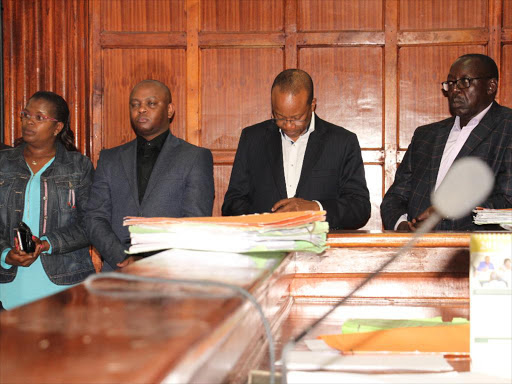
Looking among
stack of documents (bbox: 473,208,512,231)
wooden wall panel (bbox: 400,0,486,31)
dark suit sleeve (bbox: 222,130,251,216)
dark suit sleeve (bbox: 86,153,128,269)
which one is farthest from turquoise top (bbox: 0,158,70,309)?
wooden wall panel (bbox: 400,0,486,31)

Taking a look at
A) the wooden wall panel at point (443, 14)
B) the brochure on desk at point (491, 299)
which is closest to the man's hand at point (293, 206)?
the brochure on desk at point (491, 299)

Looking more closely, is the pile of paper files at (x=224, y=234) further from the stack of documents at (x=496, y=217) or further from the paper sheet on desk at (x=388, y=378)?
the stack of documents at (x=496, y=217)

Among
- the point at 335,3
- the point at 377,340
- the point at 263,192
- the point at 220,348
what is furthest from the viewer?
the point at 335,3

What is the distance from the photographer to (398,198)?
298 centimetres

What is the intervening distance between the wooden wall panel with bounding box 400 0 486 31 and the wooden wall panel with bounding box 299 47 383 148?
0.30m

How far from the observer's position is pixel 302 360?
101 centimetres

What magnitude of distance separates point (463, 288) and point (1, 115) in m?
3.52

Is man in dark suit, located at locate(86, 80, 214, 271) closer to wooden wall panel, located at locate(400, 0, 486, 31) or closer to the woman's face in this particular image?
the woman's face

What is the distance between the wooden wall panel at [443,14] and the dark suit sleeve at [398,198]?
1.31 meters

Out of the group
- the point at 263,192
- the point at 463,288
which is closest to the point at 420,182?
the point at 263,192

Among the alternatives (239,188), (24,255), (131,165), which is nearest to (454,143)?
(239,188)

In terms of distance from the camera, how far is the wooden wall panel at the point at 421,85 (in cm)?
402

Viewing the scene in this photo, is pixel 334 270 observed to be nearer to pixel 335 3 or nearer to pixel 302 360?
pixel 302 360

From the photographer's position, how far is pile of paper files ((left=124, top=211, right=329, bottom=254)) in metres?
1.18
